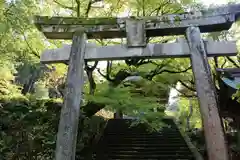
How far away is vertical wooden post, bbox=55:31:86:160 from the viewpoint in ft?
15.5

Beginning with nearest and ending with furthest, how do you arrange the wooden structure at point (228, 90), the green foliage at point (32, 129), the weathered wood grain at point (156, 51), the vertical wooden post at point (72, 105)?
the vertical wooden post at point (72, 105) → the weathered wood grain at point (156, 51) → the wooden structure at point (228, 90) → the green foliage at point (32, 129)

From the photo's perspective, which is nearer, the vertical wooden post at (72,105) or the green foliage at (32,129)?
the vertical wooden post at (72,105)

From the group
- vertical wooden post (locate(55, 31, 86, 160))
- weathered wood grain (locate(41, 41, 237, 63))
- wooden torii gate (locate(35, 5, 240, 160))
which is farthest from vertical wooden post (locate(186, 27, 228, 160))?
vertical wooden post (locate(55, 31, 86, 160))

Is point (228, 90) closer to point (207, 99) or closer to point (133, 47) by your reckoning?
point (207, 99)

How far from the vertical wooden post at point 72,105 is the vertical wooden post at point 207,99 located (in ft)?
7.40

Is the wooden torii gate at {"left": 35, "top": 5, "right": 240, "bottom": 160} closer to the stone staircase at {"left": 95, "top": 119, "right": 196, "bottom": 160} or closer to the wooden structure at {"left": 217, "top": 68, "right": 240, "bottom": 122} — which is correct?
the wooden structure at {"left": 217, "top": 68, "right": 240, "bottom": 122}

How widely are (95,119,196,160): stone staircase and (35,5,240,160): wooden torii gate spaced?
351 cm

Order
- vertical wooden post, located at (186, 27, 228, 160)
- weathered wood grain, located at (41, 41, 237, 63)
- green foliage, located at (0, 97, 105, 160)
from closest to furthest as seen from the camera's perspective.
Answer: vertical wooden post, located at (186, 27, 228, 160) < weathered wood grain, located at (41, 41, 237, 63) < green foliage, located at (0, 97, 105, 160)

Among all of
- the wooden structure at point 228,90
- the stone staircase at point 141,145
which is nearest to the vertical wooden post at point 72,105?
the stone staircase at point 141,145

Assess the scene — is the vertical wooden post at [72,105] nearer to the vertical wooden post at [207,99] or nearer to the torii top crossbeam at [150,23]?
the torii top crossbeam at [150,23]

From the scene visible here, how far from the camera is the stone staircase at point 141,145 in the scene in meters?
8.09

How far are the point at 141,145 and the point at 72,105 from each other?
482 centimetres

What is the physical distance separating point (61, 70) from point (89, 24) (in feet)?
21.7

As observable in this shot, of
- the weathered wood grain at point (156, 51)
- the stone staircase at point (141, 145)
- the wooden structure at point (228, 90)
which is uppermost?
the wooden structure at point (228, 90)
